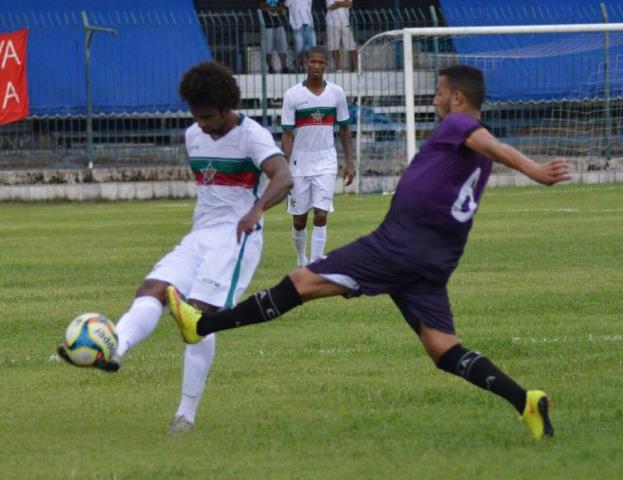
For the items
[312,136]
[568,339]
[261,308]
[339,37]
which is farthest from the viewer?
[339,37]

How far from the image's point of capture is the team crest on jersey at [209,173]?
729 centimetres

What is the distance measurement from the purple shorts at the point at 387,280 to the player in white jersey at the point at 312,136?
8450 mm

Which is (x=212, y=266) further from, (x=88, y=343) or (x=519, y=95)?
(x=519, y=95)

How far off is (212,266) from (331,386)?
1425 millimetres

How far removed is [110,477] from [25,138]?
20.4 m

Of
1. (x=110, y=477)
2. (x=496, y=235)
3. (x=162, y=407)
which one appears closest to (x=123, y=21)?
(x=496, y=235)

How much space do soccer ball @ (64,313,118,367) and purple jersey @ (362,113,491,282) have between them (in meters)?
1.28

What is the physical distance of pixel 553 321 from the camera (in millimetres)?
10586

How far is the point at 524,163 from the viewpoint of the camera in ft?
20.6

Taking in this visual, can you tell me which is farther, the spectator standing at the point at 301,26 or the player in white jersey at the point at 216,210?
the spectator standing at the point at 301,26

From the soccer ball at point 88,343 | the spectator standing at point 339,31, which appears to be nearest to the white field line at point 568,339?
the soccer ball at point 88,343

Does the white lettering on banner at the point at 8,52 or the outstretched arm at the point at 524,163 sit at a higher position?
the white lettering on banner at the point at 8,52

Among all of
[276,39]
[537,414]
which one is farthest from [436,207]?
[276,39]

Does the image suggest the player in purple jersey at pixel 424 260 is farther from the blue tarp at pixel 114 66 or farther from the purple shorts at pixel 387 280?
the blue tarp at pixel 114 66
